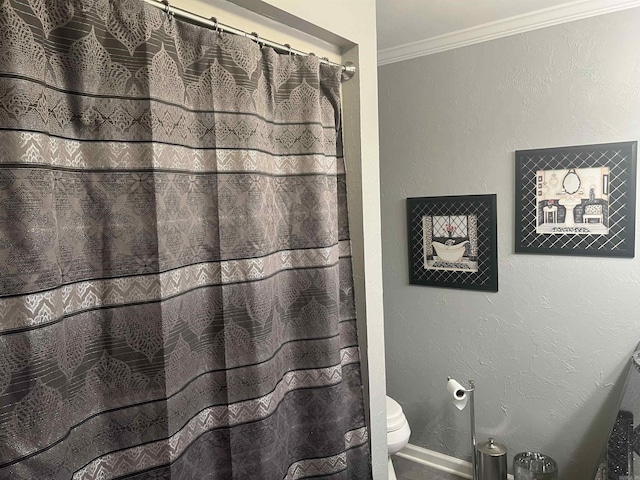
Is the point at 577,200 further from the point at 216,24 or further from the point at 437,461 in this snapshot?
the point at 216,24

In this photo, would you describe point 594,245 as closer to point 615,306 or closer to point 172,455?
point 615,306

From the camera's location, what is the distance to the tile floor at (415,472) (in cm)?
259

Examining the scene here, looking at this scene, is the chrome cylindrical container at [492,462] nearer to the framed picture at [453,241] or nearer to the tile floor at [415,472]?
the tile floor at [415,472]

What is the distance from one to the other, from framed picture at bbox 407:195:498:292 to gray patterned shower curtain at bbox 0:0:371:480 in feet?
4.21

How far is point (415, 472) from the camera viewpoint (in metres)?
2.65

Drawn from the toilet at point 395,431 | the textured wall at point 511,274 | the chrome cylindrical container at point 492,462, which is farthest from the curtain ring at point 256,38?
the chrome cylindrical container at point 492,462

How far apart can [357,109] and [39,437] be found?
1272mm

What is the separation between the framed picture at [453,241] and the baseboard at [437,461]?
101 centimetres

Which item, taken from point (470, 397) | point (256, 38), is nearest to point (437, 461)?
point (470, 397)

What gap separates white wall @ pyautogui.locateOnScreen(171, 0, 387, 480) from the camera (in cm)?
143

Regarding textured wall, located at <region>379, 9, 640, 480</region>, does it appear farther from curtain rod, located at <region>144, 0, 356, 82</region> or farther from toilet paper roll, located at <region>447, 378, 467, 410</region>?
curtain rod, located at <region>144, 0, 356, 82</region>

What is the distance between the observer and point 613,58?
6.80 ft

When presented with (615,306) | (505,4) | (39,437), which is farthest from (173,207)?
(615,306)

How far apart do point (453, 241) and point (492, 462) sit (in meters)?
1.16
